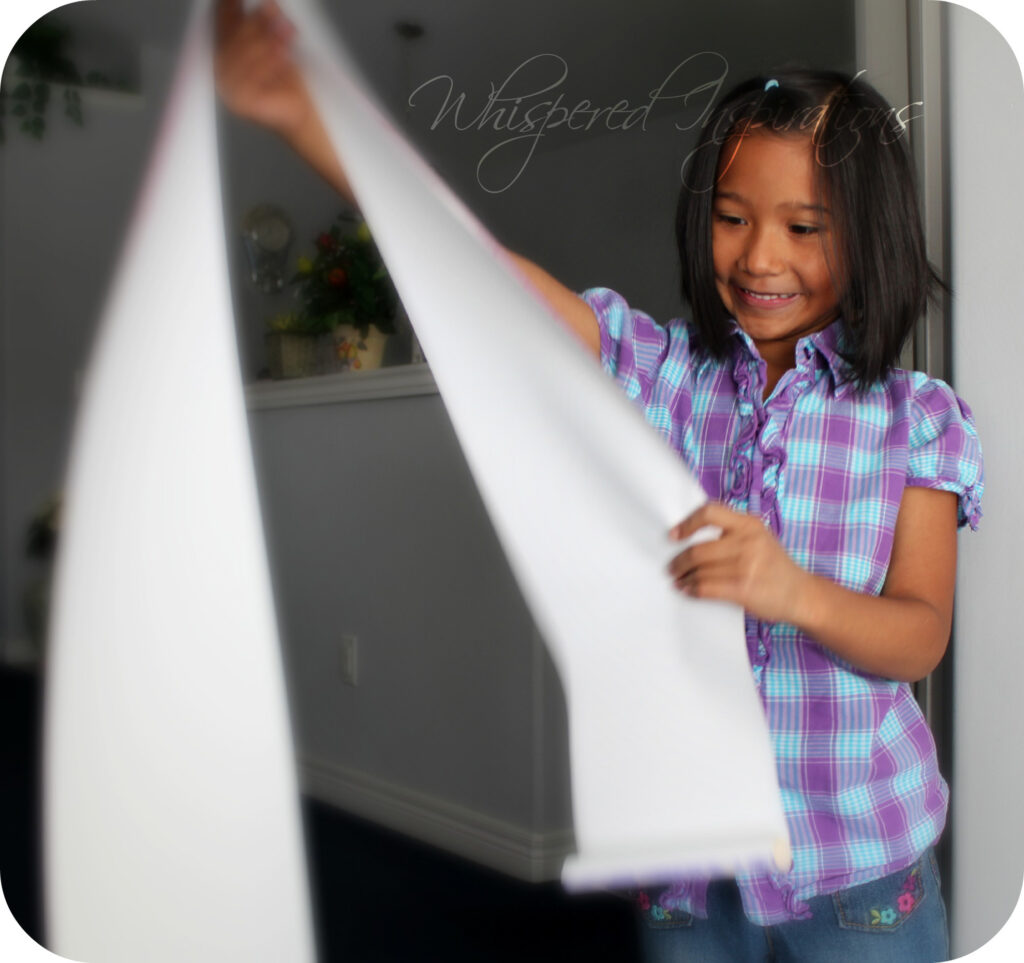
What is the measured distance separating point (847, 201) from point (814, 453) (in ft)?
0.52

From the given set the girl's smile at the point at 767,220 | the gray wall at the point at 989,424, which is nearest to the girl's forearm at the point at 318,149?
the girl's smile at the point at 767,220

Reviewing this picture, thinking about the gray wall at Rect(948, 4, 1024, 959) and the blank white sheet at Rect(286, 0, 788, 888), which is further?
the gray wall at Rect(948, 4, 1024, 959)

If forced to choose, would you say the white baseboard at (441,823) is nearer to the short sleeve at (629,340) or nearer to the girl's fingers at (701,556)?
the girl's fingers at (701,556)

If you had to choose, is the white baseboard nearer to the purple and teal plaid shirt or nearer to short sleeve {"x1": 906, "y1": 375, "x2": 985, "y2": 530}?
the purple and teal plaid shirt

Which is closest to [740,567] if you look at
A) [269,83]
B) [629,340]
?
[629,340]

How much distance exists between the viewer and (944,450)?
0.70 meters

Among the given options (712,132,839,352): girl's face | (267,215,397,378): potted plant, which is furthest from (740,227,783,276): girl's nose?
(267,215,397,378): potted plant

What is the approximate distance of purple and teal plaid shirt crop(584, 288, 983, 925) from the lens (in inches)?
26.6

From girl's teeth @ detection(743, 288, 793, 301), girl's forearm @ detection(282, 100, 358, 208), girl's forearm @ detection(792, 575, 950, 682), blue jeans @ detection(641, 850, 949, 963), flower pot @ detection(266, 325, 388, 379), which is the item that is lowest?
blue jeans @ detection(641, 850, 949, 963)

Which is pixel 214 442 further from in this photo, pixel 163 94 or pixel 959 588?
pixel 959 588

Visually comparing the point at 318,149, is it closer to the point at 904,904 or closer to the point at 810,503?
the point at 810,503

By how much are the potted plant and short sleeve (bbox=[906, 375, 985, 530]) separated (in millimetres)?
342

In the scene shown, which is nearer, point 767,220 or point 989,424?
point 767,220

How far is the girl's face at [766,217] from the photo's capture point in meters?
0.67
